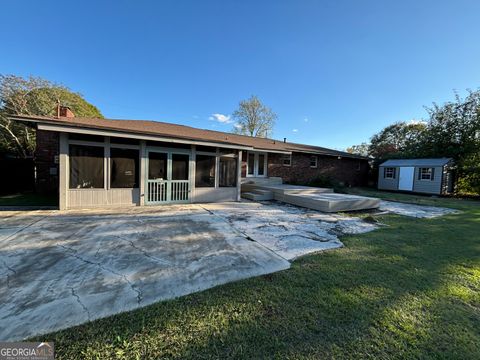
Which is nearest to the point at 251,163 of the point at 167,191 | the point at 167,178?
the point at 167,178

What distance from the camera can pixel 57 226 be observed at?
205 inches

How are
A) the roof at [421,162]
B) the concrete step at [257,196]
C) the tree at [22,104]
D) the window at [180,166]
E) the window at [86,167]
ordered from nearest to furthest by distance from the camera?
1. the window at [86,167]
2. the window at [180,166]
3. the concrete step at [257,196]
4. the roof at [421,162]
5. the tree at [22,104]

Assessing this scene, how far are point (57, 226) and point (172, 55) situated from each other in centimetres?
1324

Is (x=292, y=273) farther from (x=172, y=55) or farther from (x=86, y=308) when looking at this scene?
(x=172, y=55)

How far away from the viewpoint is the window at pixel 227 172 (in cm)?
977

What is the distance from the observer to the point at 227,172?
995 centimetres

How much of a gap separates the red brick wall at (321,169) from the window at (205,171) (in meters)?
3.79

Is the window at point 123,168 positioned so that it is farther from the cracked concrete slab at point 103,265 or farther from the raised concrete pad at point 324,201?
the raised concrete pad at point 324,201

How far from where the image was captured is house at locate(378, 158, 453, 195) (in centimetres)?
1508

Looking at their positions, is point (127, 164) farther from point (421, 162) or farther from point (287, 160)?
point (421, 162)

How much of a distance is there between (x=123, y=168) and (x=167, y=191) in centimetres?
181

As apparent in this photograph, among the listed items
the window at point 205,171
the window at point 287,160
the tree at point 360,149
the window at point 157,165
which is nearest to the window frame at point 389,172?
the window at point 287,160

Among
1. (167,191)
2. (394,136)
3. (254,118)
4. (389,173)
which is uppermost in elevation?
(254,118)

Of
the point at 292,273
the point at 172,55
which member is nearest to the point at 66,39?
the point at 172,55
